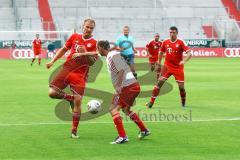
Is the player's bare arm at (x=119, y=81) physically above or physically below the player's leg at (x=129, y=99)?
above

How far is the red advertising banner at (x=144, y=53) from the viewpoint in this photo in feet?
193

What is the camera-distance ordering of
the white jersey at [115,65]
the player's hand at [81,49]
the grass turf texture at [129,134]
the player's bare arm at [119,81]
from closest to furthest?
the grass turf texture at [129,134] → the white jersey at [115,65] → the player's bare arm at [119,81] → the player's hand at [81,49]

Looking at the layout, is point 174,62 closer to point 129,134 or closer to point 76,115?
point 129,134

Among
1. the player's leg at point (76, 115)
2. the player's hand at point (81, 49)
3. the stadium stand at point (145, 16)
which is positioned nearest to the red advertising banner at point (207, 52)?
the stadium stand at point (145, 16)

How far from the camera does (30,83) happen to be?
99.2 feet

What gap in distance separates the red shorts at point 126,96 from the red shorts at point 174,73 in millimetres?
6952

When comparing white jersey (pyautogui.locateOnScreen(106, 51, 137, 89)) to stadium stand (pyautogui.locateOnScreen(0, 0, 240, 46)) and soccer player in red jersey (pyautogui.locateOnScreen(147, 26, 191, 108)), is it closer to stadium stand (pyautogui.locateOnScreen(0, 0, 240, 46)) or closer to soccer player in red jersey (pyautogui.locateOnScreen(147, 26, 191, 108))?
soccer player in red jersey (pyautogui.locateOnScreen(147, 26, 191, 108))

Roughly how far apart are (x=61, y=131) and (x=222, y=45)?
163 ft

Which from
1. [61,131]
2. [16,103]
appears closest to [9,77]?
[16,103]

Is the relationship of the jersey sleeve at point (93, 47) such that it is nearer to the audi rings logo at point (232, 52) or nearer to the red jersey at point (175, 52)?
the red jersey at point (175, 52)

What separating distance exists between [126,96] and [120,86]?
256 mm

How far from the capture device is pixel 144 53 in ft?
199

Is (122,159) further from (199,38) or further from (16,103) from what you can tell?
(199,38)

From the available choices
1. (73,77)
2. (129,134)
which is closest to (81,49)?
(73,77)
